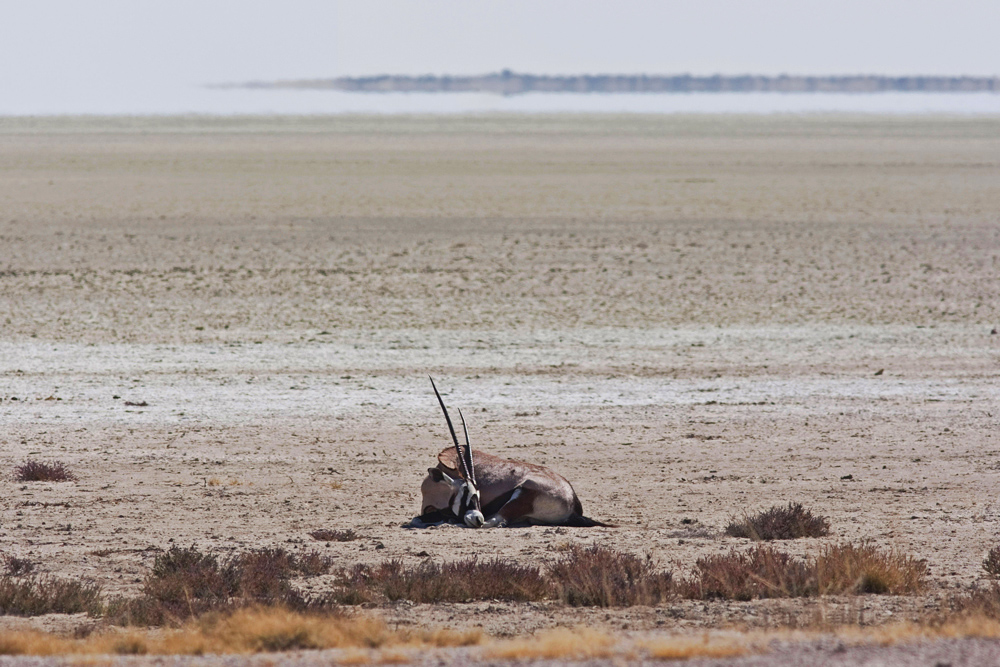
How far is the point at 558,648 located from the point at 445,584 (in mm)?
1724

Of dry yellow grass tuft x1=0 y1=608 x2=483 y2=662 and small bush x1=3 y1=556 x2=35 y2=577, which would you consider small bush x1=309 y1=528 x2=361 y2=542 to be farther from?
dry yellow grass tuft x1=0 y1=608 x2=483 y2=662

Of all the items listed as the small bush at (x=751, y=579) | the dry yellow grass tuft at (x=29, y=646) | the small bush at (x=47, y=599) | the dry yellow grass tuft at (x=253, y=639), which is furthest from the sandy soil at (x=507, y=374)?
the dry yellow grass tuft at (x=29, y=646)

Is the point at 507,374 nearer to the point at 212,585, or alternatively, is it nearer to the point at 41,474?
the point at 41,474

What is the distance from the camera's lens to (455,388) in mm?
14008

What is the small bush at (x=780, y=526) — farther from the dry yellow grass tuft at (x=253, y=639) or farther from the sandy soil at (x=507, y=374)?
the dry yellow grass tuft at (x=253, y=639)

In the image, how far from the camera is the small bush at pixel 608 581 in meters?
7.29

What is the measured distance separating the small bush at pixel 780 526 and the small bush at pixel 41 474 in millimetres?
5609

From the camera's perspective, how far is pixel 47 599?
7.09 metres

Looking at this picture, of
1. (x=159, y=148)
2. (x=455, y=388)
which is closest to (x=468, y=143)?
(x=159, y=148)

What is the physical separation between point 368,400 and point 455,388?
1145mm

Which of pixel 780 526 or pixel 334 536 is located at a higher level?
pixel 780 526

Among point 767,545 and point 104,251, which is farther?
point 104,251

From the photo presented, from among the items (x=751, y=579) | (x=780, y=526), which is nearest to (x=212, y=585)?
(x=751, y=579)

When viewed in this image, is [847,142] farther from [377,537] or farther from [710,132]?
[377,537]
